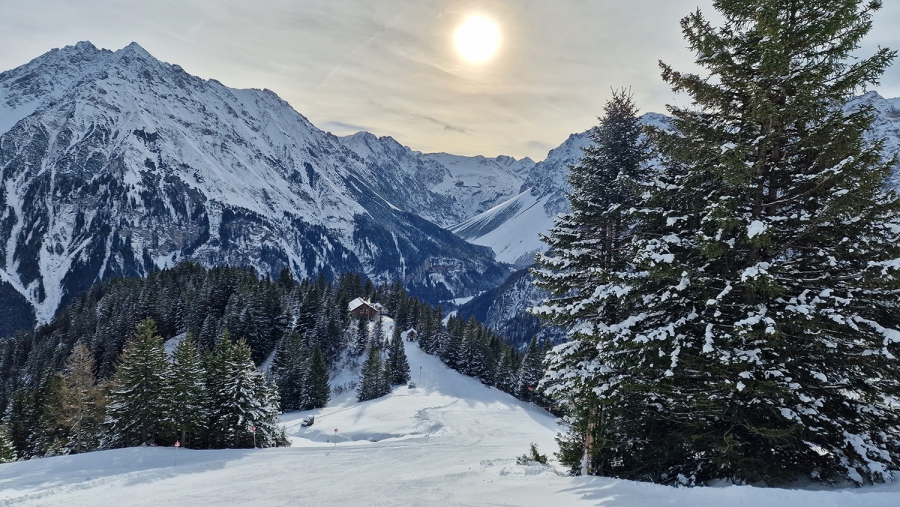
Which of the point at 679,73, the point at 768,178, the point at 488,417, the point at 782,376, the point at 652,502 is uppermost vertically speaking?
the point at 679,73

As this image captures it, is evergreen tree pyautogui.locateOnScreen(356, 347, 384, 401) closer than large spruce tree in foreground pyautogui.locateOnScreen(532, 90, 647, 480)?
No

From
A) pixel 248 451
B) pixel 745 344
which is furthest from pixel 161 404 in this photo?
pixel 745 344

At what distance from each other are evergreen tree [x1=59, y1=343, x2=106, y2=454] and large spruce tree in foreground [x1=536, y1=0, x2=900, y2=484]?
40.6 m

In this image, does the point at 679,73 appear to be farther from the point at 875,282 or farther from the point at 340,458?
the point at 340,458

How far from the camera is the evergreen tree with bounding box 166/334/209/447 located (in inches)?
1206

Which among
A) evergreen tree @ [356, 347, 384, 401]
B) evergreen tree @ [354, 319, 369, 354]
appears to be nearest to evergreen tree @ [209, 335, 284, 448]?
evergreen tree @ [356, 347, 384, 401]

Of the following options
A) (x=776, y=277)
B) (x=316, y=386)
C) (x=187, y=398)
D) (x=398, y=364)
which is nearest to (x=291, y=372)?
(x=316, y=386)

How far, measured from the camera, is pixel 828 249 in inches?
420

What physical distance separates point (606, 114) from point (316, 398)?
184ft

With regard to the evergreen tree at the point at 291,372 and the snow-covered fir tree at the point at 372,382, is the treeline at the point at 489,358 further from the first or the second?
the evergreen tree at the point at 291,372

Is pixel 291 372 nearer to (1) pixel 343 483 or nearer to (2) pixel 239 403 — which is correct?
(2) pixel 239 403

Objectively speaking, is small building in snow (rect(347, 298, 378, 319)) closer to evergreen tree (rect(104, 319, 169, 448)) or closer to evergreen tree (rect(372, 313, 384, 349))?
evergreen tree (rect(372, 313, 384, 349))

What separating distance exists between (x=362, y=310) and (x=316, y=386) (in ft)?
120

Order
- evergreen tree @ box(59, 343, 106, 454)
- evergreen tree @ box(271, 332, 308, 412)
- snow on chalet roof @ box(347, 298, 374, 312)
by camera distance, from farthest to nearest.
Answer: snow on chalet roof @ box(347, 298, 374, 312) → evergreen tree @ box(271, 332, 308, 412) → evergreen tree @ box(59, 343, 106, 454)
